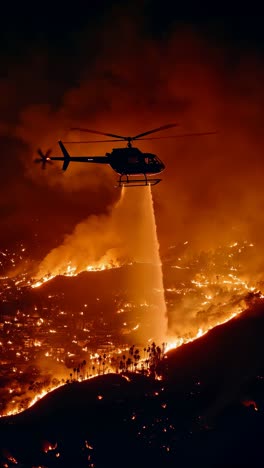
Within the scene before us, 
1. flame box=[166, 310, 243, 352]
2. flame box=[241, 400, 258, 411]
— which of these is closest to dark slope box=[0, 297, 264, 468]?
flame box=[241, 400, 258, 411]

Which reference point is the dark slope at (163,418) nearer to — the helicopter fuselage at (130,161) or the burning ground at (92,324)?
the burning ground at (92,324)

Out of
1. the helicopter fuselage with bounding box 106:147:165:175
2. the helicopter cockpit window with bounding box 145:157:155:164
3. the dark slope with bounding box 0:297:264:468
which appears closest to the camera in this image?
the helicopter fuselage with bounding box 106:147:165:175

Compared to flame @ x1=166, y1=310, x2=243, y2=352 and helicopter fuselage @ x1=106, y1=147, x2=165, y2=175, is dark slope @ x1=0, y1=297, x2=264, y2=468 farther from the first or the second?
helicopter fuselage @ x1=106, y1=147, x2=165, y2=175

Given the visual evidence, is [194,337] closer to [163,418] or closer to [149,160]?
[163,418]

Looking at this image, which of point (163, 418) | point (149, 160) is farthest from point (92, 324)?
Answer: point (149, 160)

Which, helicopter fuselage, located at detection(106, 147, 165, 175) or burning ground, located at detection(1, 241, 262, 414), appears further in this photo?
burning ground, located at detection(1, 241, 262, 414)

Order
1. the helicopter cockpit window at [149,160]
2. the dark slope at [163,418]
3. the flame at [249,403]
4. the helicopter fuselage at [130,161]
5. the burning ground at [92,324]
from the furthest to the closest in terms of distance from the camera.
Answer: the burning ground at [92,324] < the flame at [249,403] < the dark slope at [163,418] < the helicopter cockpit window at [149,160] < the helicopter fuselage at [130,161]

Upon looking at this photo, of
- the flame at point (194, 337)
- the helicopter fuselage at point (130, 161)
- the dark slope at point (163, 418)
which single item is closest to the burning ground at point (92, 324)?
the flame at point (194, 337)

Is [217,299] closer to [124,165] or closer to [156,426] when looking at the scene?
[156,426]
